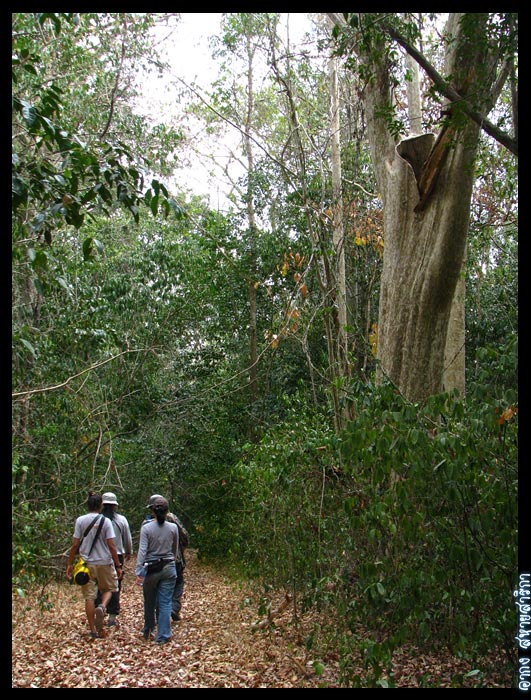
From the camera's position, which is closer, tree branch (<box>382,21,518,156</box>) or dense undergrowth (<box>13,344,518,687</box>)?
dense undergrowth (<box>13,344,518,687</box>)

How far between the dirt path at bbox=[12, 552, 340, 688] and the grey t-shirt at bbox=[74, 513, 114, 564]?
89 cm

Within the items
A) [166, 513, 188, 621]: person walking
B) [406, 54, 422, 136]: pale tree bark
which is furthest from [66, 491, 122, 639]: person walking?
[406, 54, 422, 136]: pale tree bark

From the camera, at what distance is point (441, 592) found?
15.9 feet

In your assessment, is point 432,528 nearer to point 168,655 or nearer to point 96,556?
point 168,655

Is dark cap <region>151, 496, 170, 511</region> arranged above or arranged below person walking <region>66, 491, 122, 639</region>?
above

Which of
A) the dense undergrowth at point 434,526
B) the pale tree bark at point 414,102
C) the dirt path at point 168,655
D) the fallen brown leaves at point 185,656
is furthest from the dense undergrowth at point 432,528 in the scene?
the pale tree bark at point 414,102

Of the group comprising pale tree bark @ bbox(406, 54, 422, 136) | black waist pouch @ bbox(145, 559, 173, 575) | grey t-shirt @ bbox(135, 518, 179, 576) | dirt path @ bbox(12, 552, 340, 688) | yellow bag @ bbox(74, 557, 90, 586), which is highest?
pale tree bark @ bbox(406, 54, 422, 136)

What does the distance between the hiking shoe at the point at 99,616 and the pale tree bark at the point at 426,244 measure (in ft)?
13.6

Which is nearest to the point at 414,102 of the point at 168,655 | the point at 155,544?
the point at 155,544

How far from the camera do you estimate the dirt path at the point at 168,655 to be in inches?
244

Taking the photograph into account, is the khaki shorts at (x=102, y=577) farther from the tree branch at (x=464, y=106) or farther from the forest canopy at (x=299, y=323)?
the tree branch at (x=464, y=106)

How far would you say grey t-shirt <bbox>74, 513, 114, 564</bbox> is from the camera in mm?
7762

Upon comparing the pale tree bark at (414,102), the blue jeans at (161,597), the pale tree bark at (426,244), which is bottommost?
the blue jeans at (161,597)

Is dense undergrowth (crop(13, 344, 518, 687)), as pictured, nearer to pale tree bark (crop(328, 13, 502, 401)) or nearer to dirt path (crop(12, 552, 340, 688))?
dirt path (crop(12, 552, 340, 688))
